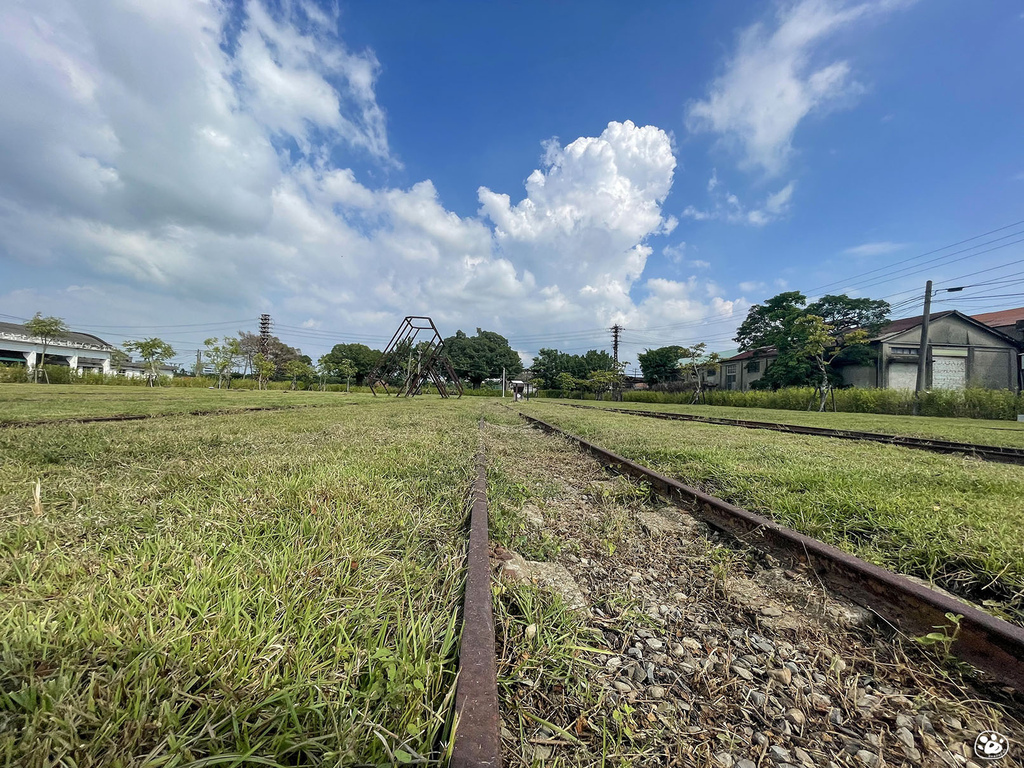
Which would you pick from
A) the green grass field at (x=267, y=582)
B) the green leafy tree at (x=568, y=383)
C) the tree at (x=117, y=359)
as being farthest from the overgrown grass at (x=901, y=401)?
the tree at (x=117, y=359)

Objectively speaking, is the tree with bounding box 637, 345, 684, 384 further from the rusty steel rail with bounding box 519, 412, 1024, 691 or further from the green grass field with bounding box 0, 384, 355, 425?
the rusty steel rail with bounding box 519, 412, 1024, 691

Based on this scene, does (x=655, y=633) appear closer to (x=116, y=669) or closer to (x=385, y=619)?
(x=385, y=619)

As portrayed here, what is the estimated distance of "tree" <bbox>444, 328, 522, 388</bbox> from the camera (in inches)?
2109

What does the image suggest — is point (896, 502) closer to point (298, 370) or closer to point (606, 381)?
point (606, 381)

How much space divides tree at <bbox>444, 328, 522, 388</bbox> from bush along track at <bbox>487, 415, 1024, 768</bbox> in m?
50.6

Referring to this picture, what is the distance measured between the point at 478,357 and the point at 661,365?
913 inches

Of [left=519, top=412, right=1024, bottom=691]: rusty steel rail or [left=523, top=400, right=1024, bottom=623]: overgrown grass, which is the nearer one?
[left=519, top=412, right=1024, bottom=691]: rusty steel rail

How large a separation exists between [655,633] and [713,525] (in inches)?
46.7

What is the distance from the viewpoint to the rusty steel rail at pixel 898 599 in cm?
110

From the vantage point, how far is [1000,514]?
87.0 inches

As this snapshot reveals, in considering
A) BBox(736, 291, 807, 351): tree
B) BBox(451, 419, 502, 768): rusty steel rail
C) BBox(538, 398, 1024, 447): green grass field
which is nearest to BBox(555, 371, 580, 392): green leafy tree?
BBox(736, 291, 807, 351): tree

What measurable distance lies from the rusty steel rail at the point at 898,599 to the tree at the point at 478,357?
50.3 m

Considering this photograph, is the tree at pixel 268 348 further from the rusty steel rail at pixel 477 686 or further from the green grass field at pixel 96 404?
the rusty steel rail at pixel 477 686

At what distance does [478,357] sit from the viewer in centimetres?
5356
